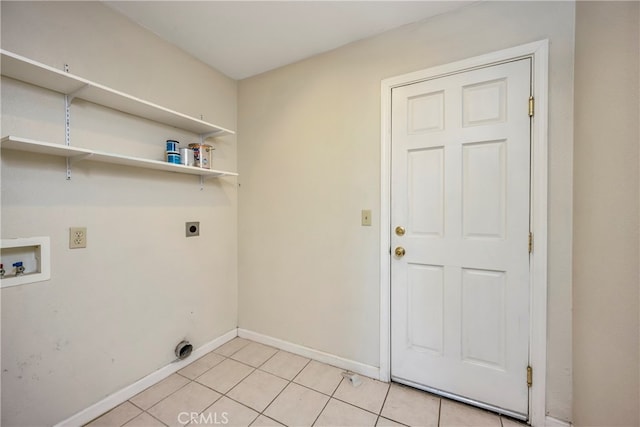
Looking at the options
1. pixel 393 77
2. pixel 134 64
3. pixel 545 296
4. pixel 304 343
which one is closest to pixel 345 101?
pixel 393 77

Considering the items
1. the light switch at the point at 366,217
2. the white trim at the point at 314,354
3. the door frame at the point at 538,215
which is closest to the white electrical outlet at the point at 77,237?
the white trim at the point at 314,354

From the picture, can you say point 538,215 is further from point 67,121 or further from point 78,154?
point 67,121

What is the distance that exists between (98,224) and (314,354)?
5.69 ft

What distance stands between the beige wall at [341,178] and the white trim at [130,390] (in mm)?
434

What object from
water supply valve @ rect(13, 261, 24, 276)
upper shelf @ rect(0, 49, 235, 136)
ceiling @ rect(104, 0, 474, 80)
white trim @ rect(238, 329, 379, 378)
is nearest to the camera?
upper shelf @ rect(0, 49, 235, 136)

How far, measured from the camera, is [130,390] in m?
1.60

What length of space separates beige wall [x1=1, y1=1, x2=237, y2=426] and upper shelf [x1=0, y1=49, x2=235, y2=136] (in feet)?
0.21

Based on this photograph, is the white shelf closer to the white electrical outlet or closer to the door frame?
the white electrical outlet

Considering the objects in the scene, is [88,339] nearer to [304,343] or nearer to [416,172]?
[304,343]

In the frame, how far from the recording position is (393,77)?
171 centimetres

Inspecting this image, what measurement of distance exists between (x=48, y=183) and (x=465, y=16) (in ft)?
8.18

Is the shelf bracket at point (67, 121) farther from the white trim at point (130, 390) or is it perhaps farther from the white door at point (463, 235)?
the white door at point (463, 235)

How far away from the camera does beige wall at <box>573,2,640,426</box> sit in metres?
0.93

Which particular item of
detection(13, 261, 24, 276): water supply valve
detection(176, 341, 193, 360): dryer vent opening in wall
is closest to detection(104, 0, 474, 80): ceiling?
detection(13, 261, 24, 276): water supply valve
